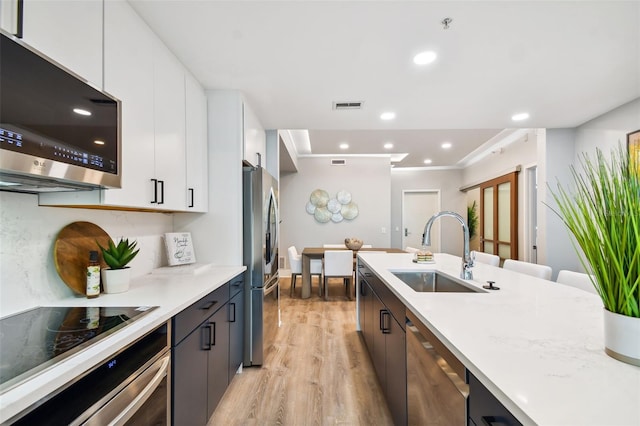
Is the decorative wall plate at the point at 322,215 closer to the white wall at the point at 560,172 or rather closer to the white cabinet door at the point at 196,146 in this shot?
the white wall at the point at 560,172

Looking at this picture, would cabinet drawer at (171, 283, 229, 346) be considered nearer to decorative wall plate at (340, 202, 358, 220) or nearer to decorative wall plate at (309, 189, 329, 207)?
decorative wall plate at (309, 189, 329, 207)

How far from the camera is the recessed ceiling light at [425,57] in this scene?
198 cm

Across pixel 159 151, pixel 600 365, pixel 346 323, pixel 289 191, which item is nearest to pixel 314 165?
pixel 289 191

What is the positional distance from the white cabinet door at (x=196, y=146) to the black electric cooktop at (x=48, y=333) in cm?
106

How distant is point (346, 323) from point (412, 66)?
289 centimetres

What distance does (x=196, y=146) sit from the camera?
2268mm

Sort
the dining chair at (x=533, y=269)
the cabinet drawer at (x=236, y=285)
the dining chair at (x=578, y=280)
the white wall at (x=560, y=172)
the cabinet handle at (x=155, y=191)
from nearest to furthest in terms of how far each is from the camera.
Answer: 1. the cabinet handle at (x=155, y=191)
2. the dining chair at (x=578, y=280)
3. the cabinet drawer at (x=236, y=285)
4. the dining chair at (x=533, y=269)
5. the white wall at (x=560, y=172)

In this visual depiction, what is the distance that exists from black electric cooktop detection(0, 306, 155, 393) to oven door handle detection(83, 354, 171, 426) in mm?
193

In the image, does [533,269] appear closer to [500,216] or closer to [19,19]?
[19,19]

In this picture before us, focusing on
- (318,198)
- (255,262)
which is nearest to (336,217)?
(318,198)

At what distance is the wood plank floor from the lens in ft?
6.20

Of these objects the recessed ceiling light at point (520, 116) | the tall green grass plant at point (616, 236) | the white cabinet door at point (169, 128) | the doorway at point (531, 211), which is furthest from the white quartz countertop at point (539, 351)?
the doorway at point (531, 211)

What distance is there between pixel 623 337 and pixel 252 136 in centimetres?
279

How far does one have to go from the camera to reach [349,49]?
193 cm
